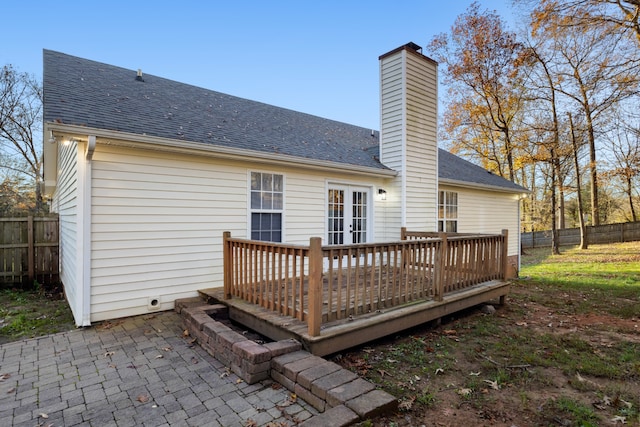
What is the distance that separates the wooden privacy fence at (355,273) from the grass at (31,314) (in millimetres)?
2549

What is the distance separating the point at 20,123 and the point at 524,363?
74.2 feet

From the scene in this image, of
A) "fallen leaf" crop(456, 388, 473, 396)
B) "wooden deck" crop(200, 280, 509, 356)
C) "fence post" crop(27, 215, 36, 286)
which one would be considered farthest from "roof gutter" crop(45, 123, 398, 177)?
"fence post" crop(27, 215, 36, 286)

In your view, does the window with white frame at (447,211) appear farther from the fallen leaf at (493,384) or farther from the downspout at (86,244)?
the downspout at (86,244)

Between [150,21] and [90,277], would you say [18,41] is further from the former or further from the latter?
[90,277]

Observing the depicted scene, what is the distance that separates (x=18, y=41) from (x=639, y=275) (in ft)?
88.1

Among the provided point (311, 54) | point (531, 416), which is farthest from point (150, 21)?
point (531, 416)

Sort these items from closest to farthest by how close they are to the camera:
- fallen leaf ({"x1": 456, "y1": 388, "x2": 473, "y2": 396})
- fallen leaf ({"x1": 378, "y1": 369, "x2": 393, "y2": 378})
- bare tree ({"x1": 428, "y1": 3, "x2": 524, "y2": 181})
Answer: fallen leaf ({"x1": 456, "y1": 388, "x2": 473, "y2": 396})
fallen leaf ({"x1": 378, "y1": 369, "x2": 393, "y2": 378})
bare tree ({"x1": 428, "y1": 3, "x2": 524, "y2": 181})

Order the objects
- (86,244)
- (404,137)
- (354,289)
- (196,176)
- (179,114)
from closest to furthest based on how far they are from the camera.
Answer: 1. (354,289)
2. (86,244)
3. (196,176)
4. (179,114)
5. (404,137)

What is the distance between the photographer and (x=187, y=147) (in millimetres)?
4973

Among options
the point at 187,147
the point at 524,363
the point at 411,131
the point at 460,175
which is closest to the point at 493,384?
the point at 524,363

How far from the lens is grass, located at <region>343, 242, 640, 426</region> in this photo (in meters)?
2.73

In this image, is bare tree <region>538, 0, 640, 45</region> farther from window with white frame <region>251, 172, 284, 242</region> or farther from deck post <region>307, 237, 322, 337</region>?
deck post <region>307, 237, 322, 337</region>

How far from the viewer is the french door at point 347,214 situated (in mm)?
7117

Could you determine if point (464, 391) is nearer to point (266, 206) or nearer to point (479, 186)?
point (266, 206)
